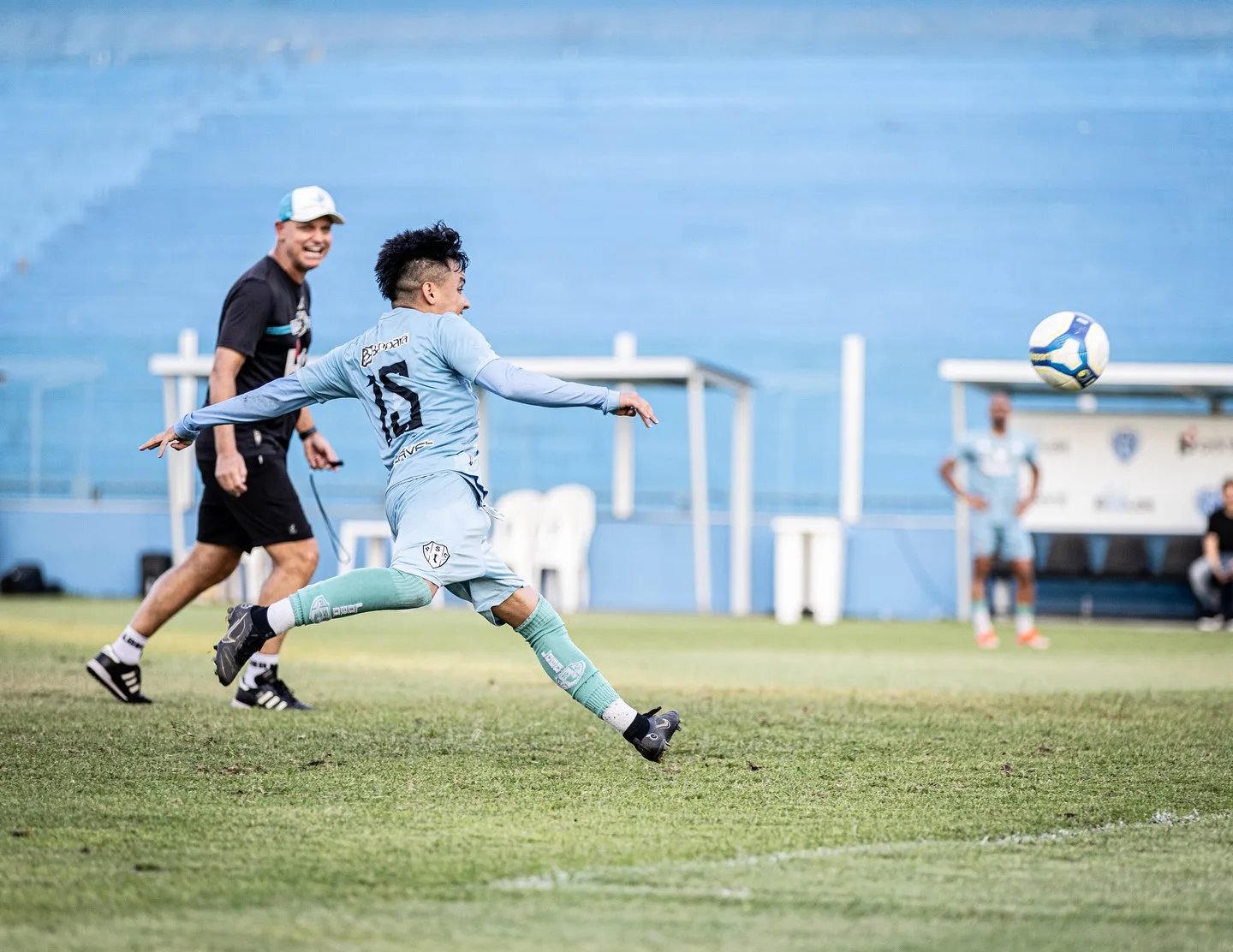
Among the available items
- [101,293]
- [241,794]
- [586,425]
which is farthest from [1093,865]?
[101,293]

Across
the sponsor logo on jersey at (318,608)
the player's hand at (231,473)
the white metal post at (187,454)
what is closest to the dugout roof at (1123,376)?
the white metal post at (187,454)

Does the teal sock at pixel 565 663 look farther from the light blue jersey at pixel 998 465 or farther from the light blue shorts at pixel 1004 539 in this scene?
the light blue shorts at pixel 1004 539

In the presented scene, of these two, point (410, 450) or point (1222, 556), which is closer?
point (410, 450)

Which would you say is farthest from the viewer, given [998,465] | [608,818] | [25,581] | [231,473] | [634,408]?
[25,581]

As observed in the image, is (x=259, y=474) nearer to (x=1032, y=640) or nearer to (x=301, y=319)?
(x=301, y=319)

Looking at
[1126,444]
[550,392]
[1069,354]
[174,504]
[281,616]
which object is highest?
[1069,354]

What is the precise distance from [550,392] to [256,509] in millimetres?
2408

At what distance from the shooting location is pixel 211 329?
77.4 ft

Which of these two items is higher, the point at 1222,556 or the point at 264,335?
the point at 264,335

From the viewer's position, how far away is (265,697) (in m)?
7.39

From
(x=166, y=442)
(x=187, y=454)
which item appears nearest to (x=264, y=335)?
(x=166, y=442)

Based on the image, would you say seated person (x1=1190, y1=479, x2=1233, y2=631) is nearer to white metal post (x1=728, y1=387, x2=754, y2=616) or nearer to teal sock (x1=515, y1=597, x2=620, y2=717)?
white metal post (x1=728, y1=387, x2=754, y2=616)

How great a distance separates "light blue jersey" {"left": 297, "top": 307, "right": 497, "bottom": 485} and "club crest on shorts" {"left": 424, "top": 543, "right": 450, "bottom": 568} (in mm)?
264

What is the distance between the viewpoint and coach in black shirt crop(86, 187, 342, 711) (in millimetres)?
7223
